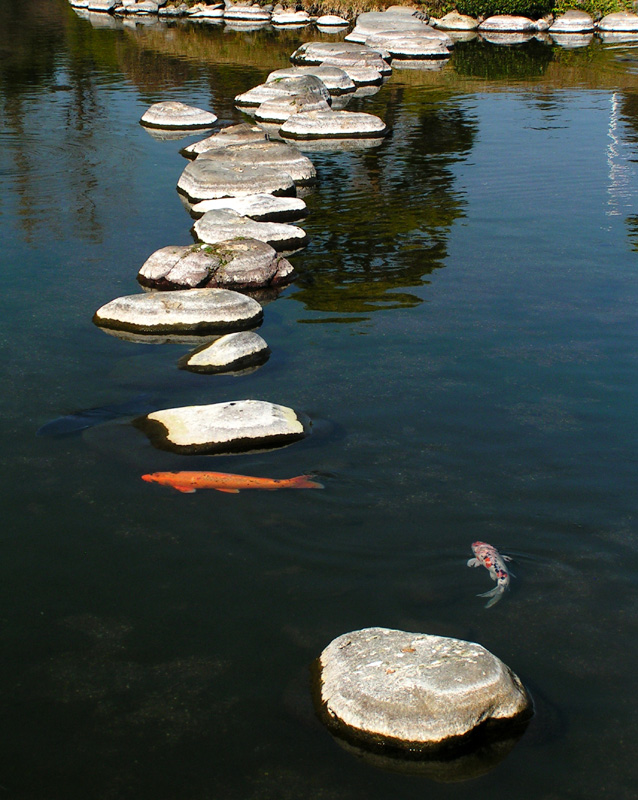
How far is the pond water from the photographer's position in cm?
637

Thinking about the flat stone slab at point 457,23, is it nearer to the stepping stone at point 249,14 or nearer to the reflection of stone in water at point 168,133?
the stepping stone at point 249,14

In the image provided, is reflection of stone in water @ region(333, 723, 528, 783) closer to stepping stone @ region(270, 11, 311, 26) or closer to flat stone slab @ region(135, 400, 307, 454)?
flat stone slab @ region(135, 400, 307, 454)

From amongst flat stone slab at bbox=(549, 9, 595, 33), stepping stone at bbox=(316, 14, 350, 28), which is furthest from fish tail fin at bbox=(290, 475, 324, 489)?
stepping stone at bbox=(316, 14, 350, 28)

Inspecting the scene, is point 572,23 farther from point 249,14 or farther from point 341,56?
point 249,14

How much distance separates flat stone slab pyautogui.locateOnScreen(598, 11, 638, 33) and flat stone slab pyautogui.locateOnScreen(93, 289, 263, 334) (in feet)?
160

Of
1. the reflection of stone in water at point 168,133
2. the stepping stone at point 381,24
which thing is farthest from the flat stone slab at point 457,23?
the reflection of stone in water at point 168,133

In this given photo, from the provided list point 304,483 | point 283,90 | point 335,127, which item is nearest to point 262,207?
point 335,127

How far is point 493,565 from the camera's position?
313 inches

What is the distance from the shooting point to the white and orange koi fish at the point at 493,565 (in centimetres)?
778

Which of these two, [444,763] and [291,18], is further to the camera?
[291,18]

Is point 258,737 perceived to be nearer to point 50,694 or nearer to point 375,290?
point 50,694

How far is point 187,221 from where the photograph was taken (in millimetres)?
18906

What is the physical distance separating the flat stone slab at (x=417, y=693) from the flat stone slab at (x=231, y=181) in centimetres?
1479

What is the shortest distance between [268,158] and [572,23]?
129 ft
